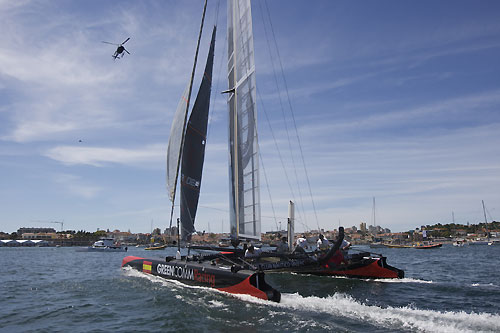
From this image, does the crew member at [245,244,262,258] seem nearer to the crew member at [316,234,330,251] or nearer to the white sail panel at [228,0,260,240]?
the white sail panel at [228,0,260,240]

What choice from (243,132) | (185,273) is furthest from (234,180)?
(185,273)

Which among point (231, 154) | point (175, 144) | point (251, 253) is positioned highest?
point (175, 144)

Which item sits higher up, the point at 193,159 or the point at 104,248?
the point at 193,159

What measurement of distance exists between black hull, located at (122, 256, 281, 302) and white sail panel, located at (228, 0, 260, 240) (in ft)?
8.35

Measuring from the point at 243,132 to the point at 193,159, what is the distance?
122 inches

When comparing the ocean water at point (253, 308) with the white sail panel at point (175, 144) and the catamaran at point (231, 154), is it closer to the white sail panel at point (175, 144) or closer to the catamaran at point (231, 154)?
the catamaran at point (231, 154)

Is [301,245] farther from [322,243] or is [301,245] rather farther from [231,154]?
[231,154]

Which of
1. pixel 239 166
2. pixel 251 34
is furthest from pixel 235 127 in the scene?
pixel 251 34

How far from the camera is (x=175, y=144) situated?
1611 centimetres

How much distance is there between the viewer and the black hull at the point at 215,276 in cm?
970

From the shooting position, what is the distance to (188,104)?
15.9 meters

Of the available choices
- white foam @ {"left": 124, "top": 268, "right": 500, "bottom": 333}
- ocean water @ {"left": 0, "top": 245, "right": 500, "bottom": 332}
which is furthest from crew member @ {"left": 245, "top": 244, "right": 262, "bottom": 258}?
white foam @ {"left": 124, "top": 268, "right": 500, "bottom": 333}

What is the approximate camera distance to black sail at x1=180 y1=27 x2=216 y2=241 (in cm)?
1555

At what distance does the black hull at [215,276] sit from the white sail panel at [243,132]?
8.35 ft
